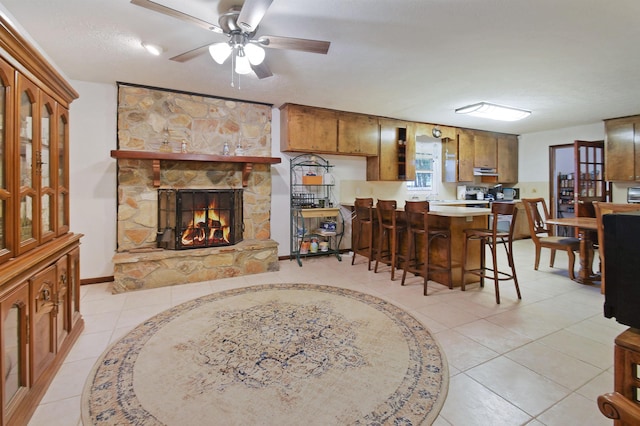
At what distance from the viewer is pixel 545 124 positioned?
5.71 metres

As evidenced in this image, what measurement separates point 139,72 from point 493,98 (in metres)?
4.47

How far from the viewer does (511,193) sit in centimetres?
687

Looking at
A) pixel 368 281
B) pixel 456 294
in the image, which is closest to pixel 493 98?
pixel 456 294

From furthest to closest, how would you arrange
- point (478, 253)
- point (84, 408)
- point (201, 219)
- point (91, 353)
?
point (201, 219) < point (478, 253) < point (91, 353) < point (84, 408)

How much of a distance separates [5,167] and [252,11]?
1.52m

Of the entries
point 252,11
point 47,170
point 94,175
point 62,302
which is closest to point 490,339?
point 252,11

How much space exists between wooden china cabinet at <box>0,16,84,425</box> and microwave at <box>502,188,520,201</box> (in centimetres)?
768

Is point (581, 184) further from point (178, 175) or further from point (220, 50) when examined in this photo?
point (178, 175)

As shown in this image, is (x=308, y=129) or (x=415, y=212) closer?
(x=415, y=212)

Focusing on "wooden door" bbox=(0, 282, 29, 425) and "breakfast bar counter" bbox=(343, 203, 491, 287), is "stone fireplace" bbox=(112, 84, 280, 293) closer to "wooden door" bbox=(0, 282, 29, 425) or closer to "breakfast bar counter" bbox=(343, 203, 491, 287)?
"wooden door" bbox=(0, 282, 29, 425)

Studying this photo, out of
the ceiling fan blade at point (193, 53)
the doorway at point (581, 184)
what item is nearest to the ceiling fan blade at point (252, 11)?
the ceiling fan blade at point (193, 53)

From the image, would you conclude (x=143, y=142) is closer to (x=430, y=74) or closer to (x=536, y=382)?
(x=430, y=74)

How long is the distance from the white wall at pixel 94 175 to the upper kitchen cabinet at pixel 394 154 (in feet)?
12.6

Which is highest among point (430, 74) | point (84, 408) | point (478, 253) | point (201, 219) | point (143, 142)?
point (430, 74)
